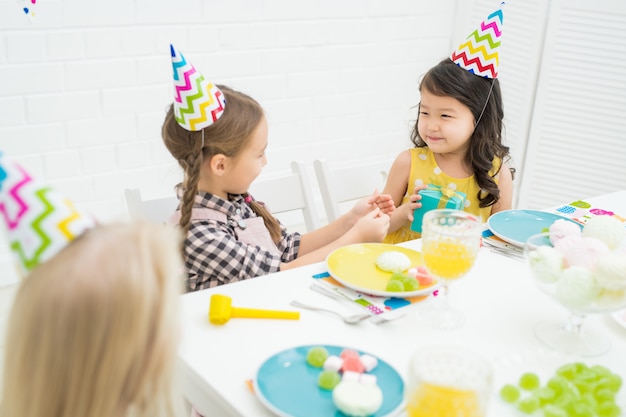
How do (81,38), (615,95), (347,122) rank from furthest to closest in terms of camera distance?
(347,122) → (615,95) → (81,38)

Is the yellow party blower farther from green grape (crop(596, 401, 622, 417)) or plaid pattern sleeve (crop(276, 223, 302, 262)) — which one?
plaid pattern sleeve (crop(276, 223, 302, 262))

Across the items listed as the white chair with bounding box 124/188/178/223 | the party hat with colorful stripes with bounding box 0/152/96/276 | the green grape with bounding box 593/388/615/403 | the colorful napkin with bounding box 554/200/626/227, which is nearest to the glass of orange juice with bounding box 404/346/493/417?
the green grape with bounding box 593/388/615/403

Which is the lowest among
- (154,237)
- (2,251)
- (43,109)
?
(2,251)

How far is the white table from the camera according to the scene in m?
1.15

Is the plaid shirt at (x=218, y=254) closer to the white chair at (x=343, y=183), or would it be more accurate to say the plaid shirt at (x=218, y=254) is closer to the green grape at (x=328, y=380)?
the white chair at (x=343, y=183)

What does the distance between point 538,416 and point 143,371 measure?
565 millimetres

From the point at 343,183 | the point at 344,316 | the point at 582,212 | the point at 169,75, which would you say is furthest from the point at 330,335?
the point at 169,75

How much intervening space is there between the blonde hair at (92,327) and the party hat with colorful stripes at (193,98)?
74 centimetres

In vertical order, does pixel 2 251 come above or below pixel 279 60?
below

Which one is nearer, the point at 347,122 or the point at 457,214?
the point at 457,214

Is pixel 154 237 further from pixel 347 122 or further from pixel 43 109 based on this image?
pixel 347 122

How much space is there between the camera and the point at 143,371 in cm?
84

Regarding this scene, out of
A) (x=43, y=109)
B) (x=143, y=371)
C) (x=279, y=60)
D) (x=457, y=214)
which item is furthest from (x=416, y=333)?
(x=279, y=60)

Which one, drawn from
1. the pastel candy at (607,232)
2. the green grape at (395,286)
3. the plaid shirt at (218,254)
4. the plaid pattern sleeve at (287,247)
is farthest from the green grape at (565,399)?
the plaid pattern sleeve at (287,247)
